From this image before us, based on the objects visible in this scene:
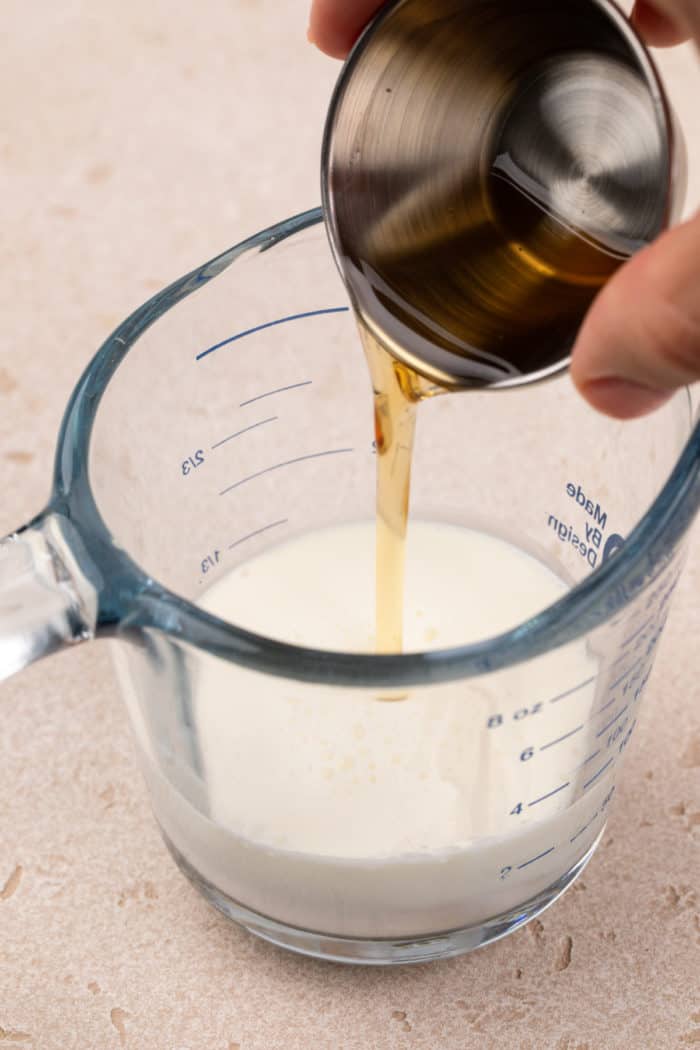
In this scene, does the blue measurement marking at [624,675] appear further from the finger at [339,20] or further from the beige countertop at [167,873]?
the finger at [339,20]

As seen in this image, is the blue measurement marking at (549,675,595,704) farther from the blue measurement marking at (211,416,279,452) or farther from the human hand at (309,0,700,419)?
the blue measurement marking at (211,416,279,452)

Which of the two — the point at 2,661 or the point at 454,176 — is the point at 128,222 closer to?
the point at 454,176

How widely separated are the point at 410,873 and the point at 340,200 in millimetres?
403

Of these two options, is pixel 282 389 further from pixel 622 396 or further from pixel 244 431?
pixel 622 396

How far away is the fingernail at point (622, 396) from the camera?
69cm

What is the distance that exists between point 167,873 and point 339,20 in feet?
1.89

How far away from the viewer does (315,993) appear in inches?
33.7

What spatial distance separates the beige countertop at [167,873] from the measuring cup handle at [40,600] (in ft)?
0.93

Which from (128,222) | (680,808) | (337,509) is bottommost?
(680,808)

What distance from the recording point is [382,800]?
0.78 m

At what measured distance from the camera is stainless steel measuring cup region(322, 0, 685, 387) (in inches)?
31.3

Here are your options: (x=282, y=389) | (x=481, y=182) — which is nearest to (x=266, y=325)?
(x=282, y=389)

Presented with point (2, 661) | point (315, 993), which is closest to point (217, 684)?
point (2, 661)

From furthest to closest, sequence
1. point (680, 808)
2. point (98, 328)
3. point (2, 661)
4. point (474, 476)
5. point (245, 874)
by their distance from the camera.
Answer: point (98, 328)
point (474, 476)
point (680, 808)
point (245, 874)
point (2, 661)
